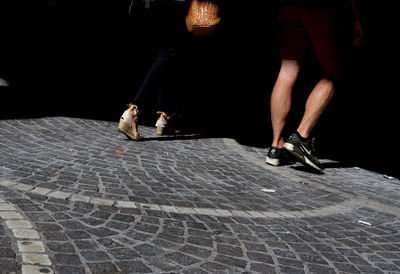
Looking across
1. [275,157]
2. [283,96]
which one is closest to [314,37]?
[283,96]

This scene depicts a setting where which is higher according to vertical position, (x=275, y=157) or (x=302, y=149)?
(x=302, y=149)

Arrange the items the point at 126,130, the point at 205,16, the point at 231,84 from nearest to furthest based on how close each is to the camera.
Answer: the point at 205,16 < the point at 126,130 < the point at 231,84

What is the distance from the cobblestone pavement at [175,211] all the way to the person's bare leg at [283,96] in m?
0.41

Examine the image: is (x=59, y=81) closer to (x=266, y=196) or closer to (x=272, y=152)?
(x=272, y=152)

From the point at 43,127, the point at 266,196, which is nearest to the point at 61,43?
the point at 43,127

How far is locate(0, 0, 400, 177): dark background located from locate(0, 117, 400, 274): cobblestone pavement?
1243mm

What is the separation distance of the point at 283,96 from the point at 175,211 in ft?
7.29

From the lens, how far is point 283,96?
514 cm

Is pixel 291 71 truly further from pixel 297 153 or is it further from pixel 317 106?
pixel 297 153

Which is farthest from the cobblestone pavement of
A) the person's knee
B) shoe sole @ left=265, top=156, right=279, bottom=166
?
the person's knee

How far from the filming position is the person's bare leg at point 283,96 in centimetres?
512

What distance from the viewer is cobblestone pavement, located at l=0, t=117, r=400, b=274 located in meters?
2.60

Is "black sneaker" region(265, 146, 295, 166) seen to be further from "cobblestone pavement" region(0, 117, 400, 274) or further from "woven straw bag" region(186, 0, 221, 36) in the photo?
"woven straw bag" region(186, 0, 221, 36)

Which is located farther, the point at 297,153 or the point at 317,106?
the point at 317,106
